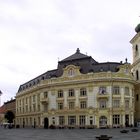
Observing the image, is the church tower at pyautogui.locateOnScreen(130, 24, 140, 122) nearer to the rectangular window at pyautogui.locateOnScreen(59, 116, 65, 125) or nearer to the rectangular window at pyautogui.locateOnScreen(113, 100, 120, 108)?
the rectangular window at pyautogui.locateOnScreen(113, 100, 120, 108)

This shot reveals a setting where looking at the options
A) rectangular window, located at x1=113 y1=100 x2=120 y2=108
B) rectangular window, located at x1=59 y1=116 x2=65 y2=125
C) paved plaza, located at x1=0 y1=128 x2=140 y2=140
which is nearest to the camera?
paved plaza, located at x1=0 y1=128 x2=140 y2=140

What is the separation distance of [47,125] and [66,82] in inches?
506

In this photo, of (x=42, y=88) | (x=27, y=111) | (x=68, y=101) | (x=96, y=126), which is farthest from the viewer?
(x=27, y=111)

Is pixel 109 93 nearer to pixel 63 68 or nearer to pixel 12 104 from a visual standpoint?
pixel 63 68

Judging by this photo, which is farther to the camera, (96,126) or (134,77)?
(134,77)

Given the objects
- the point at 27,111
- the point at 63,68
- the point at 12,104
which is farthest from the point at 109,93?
the point at 12,104

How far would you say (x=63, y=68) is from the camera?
95.6 m

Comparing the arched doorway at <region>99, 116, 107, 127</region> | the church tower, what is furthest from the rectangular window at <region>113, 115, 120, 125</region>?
the church tower

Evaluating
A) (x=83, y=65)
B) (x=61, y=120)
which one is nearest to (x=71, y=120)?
(x=61, y=120)

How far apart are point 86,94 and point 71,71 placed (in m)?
7.66

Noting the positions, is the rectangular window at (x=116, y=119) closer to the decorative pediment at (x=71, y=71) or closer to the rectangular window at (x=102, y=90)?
the rectangular window at (x=102, y=90)

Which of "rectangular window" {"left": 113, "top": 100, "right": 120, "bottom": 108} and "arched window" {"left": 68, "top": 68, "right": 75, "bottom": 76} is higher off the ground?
"arched window" {"left": 68, "top": 68, "right": 75, "bottom": 76}

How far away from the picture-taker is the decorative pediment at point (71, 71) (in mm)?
93188

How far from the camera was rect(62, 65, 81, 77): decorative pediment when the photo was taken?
93.2 metres
